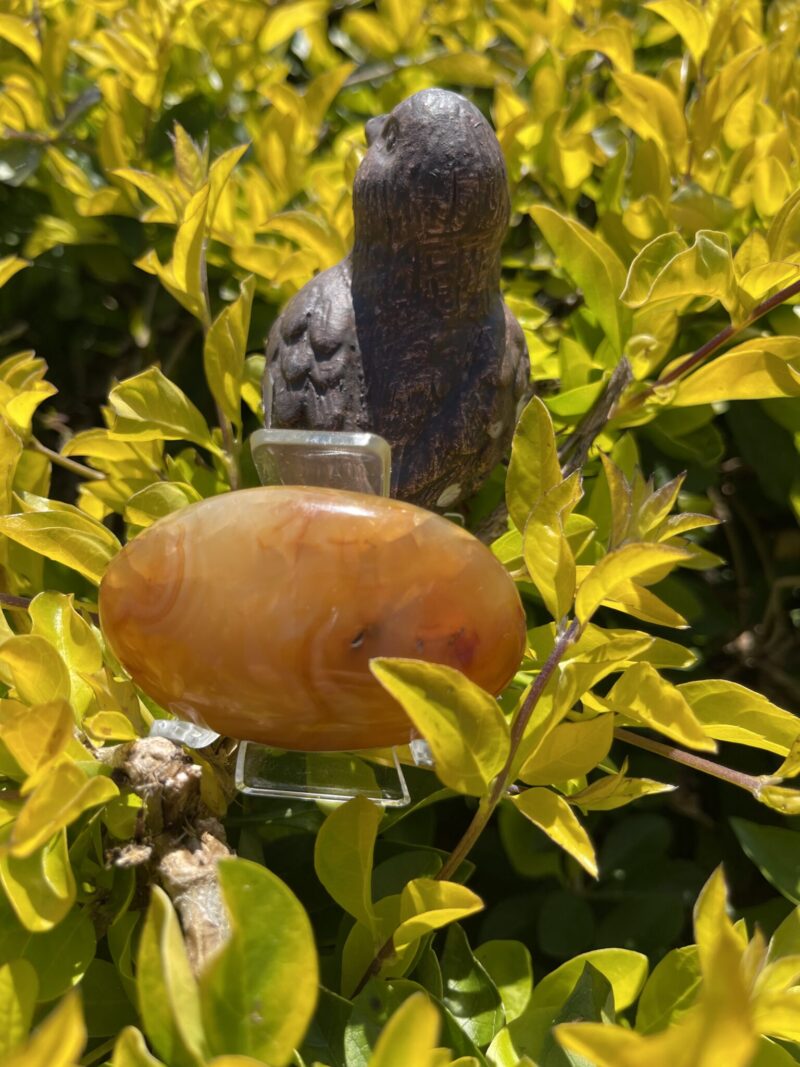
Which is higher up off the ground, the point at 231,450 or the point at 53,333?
the point at 231,450

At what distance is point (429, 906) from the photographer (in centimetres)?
58

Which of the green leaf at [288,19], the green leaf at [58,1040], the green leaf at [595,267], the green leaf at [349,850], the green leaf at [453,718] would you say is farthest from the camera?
the green leaf at [288,19]

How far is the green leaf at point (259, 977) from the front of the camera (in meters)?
0.44

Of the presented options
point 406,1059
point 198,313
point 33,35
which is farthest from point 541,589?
point 33,35

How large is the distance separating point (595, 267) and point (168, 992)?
62cm

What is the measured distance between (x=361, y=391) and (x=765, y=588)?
0.65 meters

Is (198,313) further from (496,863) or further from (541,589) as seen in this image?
(496,863)

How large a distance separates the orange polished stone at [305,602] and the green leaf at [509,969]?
0.78 ft

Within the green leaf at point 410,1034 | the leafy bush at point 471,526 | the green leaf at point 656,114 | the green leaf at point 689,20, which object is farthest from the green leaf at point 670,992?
the green leaf at point 689,20

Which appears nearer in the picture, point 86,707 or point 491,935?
point 86,707

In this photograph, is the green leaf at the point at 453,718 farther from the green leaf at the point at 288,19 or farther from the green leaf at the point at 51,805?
the green leaf at the point at 288,19

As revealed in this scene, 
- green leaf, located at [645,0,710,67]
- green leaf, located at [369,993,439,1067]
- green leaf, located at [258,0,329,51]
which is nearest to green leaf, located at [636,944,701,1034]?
green leaf, located at [369,993,439,1067]

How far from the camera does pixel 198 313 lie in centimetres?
84

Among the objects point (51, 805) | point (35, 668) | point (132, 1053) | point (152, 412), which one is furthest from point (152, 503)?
point (132, 1053)
